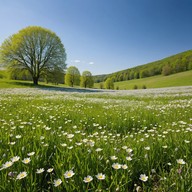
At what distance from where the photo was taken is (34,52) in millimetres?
44656

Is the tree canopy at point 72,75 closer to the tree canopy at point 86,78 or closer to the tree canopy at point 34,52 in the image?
the tree canopy at point 86,78

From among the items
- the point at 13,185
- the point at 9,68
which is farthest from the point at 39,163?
the point at 9,68

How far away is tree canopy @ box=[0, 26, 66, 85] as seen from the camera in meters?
41.7

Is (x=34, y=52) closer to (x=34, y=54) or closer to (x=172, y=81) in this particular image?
(x=34, y=54)

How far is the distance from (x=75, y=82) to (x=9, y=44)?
1875 inches

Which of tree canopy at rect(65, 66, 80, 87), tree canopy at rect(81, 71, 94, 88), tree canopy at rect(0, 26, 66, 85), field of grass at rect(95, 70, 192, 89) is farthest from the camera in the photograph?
tree canopy at rect(81, 71, 94, 88)

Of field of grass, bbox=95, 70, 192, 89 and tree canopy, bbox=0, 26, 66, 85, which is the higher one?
tree canopy, bbox=0, 26, 66, 85

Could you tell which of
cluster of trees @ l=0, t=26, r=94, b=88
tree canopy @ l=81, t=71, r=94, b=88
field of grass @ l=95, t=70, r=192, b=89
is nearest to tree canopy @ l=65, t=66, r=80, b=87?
tree canopy @ l=81, t=71, r=94, b=88

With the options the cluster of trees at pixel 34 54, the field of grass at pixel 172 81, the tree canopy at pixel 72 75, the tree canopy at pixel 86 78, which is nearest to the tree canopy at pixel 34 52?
the cluster of trees at pixel 34 54

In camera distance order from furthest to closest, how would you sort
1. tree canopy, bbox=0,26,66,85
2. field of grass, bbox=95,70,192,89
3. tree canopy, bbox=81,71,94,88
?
tree canopy, bbox=81,71,94,88 → field of grass, bbox=95,70,192,89 → tree canopy, bbox=0,26,66,85

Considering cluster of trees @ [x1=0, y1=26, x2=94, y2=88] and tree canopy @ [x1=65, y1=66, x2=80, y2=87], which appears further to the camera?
tree canopy @ [x1=65, y1=66, x2=80, y2=87]

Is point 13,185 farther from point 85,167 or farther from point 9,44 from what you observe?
point 9,44

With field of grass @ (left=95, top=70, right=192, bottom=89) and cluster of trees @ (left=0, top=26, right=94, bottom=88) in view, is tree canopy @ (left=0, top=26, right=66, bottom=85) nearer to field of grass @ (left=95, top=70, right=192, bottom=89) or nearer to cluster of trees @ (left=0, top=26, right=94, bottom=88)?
cluster of trees @ (left=0, top=26, right=94, bottom=88)

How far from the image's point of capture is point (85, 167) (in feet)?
6.25
